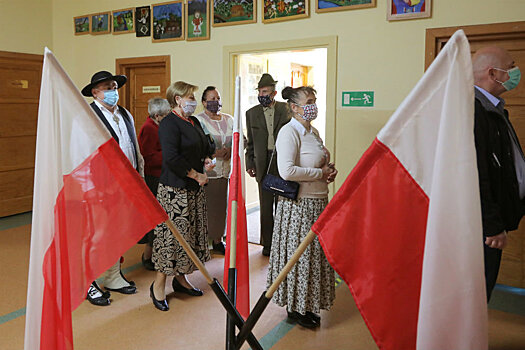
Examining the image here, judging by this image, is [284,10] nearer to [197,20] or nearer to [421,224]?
[197,20]

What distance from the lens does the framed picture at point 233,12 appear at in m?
4.58

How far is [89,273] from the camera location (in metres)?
1.40

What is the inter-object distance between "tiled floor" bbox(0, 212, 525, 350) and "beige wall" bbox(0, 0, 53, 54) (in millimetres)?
3407

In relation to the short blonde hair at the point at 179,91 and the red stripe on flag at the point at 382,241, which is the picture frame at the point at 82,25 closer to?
the short blonde hair at the point at 179,91

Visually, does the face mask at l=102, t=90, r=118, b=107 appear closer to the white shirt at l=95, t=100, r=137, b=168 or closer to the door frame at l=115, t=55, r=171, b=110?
the white shirt at l=95, t=100, r=137, b=168

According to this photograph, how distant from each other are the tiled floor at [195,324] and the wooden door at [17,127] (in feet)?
8.20

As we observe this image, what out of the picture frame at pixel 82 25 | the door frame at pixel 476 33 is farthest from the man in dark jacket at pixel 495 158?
the picture frame at pixel 82 25

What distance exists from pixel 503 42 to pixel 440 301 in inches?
122

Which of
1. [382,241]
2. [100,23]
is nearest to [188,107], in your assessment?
[382,241]

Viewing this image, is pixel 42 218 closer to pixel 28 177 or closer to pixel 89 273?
pixel 89 273

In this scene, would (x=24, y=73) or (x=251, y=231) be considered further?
(x=24, y=73)

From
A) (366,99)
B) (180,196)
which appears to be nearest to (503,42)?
(366,99)

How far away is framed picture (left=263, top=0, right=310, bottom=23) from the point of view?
4.25 meters

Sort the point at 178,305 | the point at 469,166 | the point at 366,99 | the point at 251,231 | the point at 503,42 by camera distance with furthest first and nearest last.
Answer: the point at 251,231
the point at 366,99
the point at 503,42
the point at 178,305
the point at 469,166
